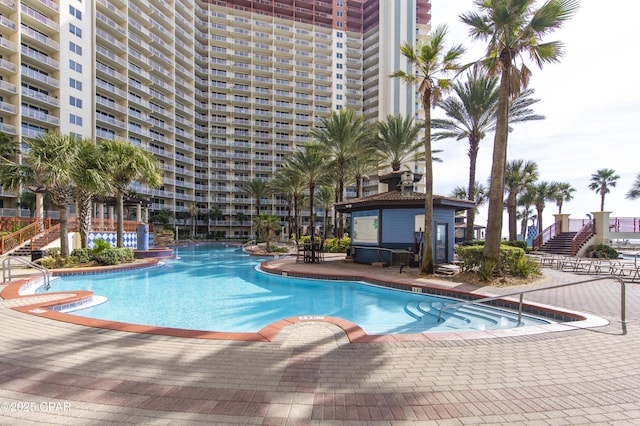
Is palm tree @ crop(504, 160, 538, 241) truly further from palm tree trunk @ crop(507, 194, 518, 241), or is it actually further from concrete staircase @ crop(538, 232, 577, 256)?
concrete staircase @ crop(538, 232, 577, 256)

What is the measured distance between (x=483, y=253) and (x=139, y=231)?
928 inches

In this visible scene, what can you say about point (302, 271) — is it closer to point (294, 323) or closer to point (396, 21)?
point (294, 323)

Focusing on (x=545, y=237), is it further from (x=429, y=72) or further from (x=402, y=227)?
(x=429, y=72)

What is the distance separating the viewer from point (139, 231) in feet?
77.5

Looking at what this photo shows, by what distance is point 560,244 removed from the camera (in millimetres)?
25438

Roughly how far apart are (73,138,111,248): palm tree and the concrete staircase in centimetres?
3247

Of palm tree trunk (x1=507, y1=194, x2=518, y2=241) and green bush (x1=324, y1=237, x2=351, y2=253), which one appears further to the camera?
palm tree trunk (x1=507, y1=194, x2=518, y2=241)

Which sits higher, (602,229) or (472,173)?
(472,173)

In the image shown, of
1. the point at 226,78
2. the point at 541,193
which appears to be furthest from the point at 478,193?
the point at 226,78

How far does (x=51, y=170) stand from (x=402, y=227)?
18.1m

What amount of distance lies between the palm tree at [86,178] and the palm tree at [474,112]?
2218cm

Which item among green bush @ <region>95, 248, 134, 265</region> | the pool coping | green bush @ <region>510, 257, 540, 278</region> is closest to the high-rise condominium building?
green bush @ <region>95, 248, 134, 265</region>

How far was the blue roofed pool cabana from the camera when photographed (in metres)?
16.2

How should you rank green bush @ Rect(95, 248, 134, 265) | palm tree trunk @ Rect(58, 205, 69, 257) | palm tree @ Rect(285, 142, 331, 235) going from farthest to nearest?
palm tree @ Rect(285, 142, 331, 235), green bush @ Rect(95, 248, 134, 265), palm tree trunk @ Rect(58, 205, 69, 257)
